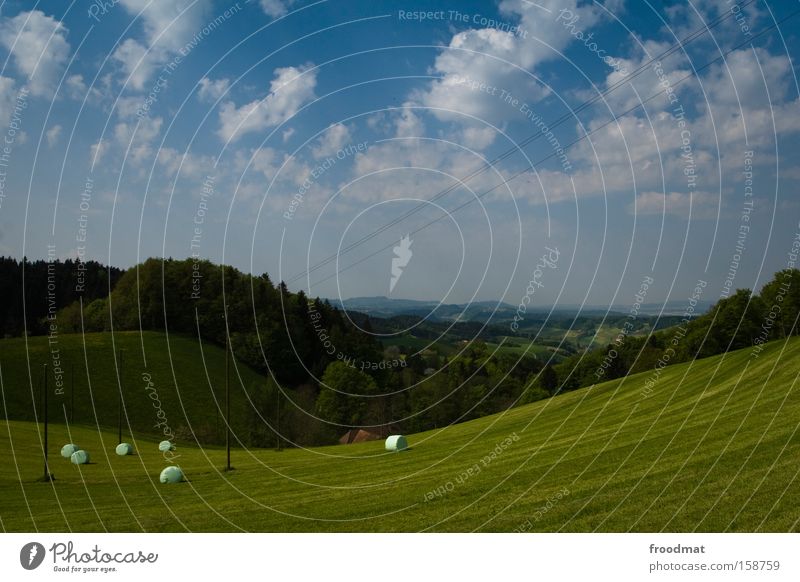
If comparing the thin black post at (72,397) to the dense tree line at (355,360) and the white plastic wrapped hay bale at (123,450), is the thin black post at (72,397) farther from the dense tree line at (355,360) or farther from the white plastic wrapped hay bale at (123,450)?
the white plastic wrapped hay bale at (123,450)

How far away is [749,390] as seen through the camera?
2659cm

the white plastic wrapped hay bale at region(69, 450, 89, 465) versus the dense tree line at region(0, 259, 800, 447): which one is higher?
the dense tree line at region(0, 259, 800, 447)

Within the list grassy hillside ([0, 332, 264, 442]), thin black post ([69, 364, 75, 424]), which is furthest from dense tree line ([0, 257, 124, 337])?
thin black post ([69, 364, 75, 424])

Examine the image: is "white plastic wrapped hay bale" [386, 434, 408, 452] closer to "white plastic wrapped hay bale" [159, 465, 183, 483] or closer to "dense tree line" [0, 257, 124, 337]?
"white plastic wrapped hay bale" [159, 465, 183, 483]

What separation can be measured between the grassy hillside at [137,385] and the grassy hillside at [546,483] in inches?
1205

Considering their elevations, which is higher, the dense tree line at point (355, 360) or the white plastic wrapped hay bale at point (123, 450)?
the dense tree line at point (355, 360)

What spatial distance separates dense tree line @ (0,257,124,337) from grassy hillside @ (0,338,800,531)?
1923 inches

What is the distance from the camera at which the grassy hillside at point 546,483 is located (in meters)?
12.1

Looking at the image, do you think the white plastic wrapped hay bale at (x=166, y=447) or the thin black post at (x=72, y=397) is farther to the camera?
the thin black post at (x=72, y=397)

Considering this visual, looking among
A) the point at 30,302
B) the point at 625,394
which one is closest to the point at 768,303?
the point at 625,394

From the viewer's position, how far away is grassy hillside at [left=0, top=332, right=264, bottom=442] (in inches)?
2653

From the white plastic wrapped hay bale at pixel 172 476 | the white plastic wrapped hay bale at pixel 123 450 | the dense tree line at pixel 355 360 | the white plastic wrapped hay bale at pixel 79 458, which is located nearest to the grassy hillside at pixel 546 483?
the white plastic wrapped hay bale at pixel 172 476

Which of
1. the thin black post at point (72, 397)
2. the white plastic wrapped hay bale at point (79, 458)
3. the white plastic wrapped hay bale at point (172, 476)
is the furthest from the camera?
the thin black post at point (72, 397)

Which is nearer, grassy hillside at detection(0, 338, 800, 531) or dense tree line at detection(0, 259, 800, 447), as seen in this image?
grassy hillside at detection(0, 338, 800, 531)
